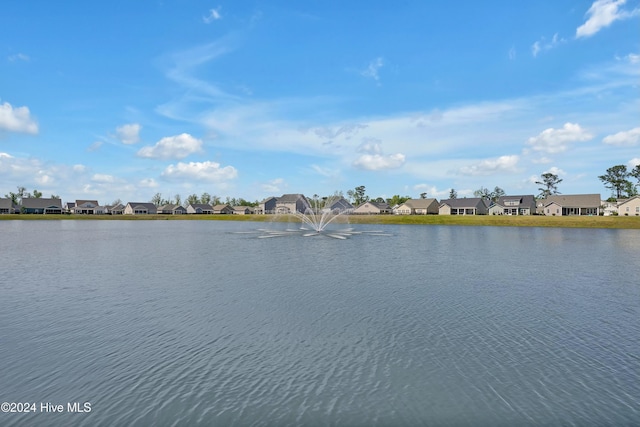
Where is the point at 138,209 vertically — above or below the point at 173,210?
above

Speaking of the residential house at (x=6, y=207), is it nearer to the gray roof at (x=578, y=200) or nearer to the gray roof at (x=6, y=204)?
the gray roof at (x=6, y=204)

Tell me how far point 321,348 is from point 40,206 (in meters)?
186

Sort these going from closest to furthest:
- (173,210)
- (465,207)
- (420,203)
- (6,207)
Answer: (465,207), (6,207), (420,203), (173,210)

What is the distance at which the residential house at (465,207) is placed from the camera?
132 meters

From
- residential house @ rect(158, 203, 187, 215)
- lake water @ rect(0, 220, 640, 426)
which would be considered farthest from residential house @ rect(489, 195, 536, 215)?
residential house @ rect(158, 203, 187, 215)

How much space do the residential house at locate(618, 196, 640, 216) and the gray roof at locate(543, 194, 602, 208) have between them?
6.36 m

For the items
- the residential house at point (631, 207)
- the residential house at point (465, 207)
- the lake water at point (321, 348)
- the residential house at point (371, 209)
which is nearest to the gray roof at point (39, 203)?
the residential house at point (371, 209)

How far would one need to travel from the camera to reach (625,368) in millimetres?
10828

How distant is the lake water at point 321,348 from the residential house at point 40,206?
162 metres

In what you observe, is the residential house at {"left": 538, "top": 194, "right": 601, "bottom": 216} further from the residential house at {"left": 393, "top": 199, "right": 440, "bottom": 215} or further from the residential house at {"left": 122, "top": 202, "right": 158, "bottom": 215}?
the residential house at {"left": 122, "top": 202, "right": 158, "bottom": 215}

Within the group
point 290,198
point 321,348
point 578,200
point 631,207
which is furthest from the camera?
point 290,198

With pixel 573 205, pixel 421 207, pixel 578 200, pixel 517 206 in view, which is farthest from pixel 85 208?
pixel 578 200

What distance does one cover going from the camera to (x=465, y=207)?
13200cm

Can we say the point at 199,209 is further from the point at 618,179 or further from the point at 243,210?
the point at 618,179
